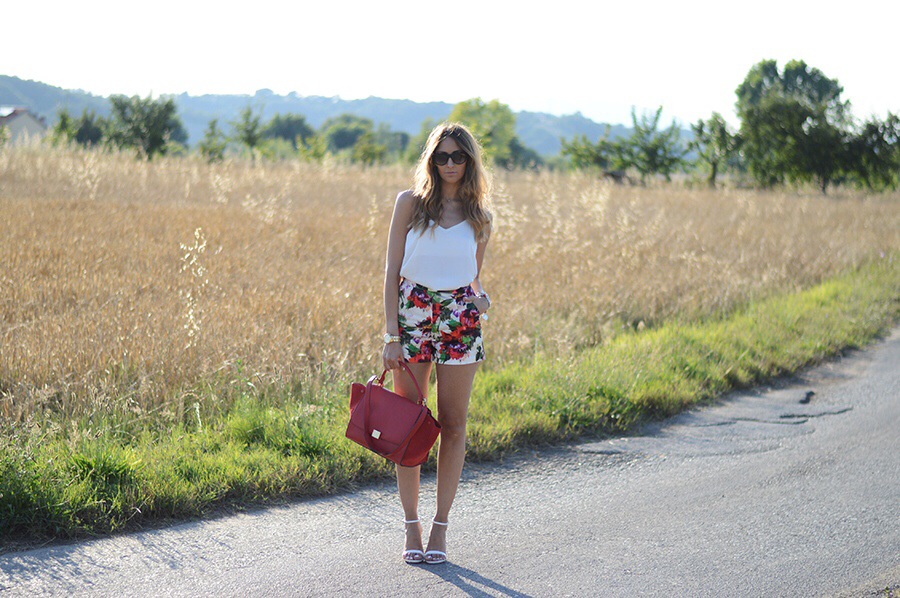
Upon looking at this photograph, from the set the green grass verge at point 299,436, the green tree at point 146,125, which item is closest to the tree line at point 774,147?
the green tree at point 146,125

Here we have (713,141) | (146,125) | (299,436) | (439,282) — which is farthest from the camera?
(713,141)

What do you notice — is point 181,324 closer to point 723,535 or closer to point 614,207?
point 723,535

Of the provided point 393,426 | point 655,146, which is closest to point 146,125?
point 655,146

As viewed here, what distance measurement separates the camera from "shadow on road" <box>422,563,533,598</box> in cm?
366

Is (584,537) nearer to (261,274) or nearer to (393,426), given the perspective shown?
(393,426)

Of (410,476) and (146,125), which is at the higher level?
(146,125)

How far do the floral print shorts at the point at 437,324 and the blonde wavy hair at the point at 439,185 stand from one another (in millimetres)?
309

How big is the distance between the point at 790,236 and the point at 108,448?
1500 centimetres

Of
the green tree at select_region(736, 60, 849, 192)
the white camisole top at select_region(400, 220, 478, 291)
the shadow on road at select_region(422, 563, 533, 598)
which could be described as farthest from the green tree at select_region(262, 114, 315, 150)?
the shadow on road at select_region(422, 563, 533, 598)

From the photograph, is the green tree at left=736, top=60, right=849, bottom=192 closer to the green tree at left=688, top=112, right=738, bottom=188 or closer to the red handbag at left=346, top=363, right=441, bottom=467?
the green tree at left=688, top=112, right=738, bottom=188

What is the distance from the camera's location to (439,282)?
388 cm

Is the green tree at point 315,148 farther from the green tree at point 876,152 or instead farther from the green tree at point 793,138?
the green tree at point 876,152

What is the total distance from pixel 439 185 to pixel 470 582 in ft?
5.92

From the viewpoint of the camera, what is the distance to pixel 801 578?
3.92 metres
